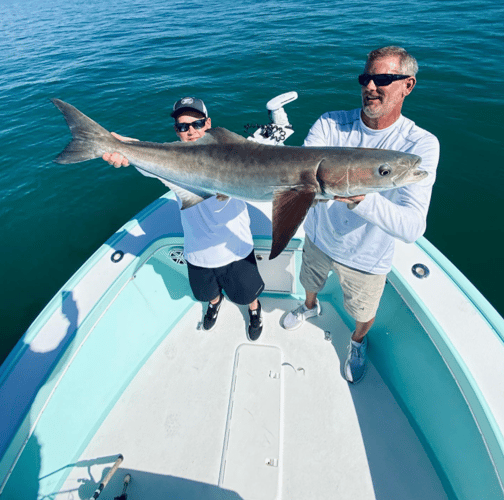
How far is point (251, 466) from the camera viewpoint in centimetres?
336

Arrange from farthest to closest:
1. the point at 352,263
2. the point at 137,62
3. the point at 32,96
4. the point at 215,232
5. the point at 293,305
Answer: the point at 137,62 < the point at 32,96 < the point at 293,305 < the point at 215,232 < the point at 352,263

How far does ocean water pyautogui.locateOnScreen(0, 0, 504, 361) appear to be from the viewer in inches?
274

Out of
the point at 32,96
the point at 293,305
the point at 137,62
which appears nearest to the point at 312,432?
the point at 293,305

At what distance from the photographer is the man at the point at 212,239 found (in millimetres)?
3373

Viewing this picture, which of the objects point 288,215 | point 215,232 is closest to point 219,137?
point 215,232

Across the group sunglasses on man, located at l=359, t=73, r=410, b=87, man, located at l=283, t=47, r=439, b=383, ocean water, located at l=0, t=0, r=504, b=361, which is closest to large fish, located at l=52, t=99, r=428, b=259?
man, located at l=283, t=47, r=439, b=383

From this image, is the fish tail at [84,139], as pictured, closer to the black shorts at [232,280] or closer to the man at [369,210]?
the black shorts at [232,280]

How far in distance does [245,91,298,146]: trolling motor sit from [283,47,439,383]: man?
7.79 feet

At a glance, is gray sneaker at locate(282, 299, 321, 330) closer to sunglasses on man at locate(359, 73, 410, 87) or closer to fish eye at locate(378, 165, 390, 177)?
→ fish eye at locate(378, 165, 390, 177)

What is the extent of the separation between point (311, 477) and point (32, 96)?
17.8 meters

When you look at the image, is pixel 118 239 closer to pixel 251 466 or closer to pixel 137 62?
pixel 251 466

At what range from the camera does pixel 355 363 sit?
402 centimetres

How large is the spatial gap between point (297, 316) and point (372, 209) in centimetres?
269

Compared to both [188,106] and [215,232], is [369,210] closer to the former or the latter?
[215,232]
